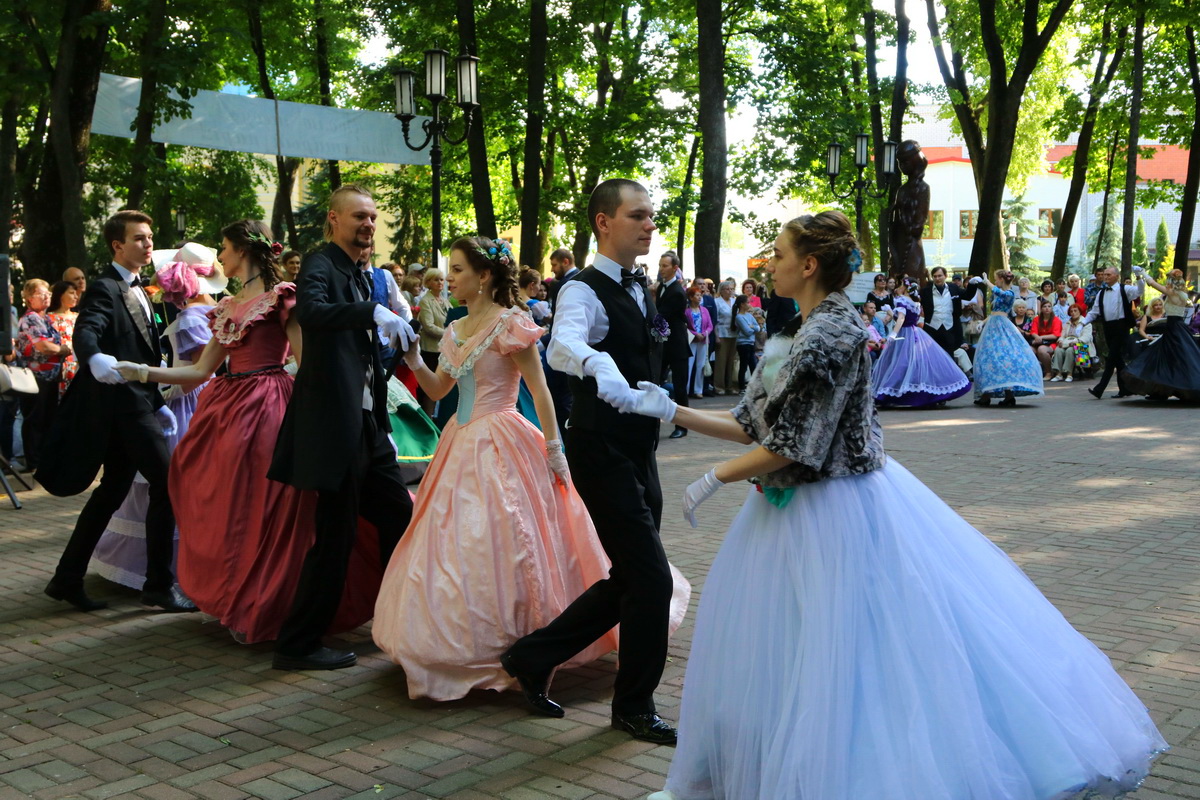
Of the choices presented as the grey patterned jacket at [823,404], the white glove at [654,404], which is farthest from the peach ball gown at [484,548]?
the grey patterned jacket at [823,404]

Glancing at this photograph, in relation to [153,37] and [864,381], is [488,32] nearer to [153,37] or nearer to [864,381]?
[153,37]

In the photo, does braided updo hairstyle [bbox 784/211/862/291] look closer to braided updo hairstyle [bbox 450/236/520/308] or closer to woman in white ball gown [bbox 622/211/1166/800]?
woman in white ball gown [bbox 622/211/1166/800]

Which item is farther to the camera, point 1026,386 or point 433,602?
point 1026,386

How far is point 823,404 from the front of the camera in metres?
3.19

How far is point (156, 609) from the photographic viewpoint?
21.0 ft

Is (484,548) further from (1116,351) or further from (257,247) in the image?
→ (1116,351)

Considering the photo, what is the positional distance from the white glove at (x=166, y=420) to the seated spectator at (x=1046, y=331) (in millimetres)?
19393

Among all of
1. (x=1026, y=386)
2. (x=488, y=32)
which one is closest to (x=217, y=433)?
(x=1026, y=386)

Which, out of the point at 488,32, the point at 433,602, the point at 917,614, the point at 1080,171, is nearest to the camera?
the point at 917,614

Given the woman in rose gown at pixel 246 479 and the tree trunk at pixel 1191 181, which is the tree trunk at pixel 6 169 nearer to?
the woman in rose gown at pixel 246 479

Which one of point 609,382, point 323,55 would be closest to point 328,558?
point 609,382

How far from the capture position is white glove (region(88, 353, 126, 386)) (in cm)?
574

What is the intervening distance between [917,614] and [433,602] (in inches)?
90.0

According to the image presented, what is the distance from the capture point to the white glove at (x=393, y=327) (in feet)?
15.6
